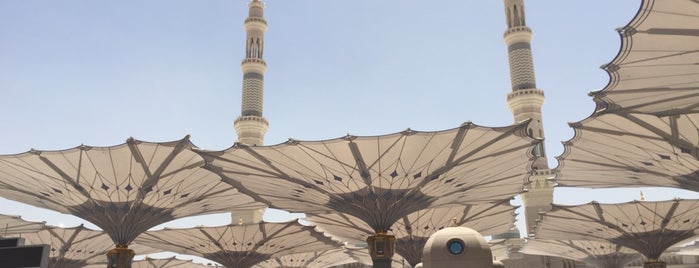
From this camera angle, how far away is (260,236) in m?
44.2

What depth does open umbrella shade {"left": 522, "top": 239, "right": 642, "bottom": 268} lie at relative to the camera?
50.2 metres

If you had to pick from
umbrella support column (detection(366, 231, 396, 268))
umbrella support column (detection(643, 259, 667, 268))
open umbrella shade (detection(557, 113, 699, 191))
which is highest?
open umbrella shade (detection(557, 113, 699, 191))

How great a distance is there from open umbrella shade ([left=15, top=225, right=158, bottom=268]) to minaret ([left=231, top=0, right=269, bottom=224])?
1488cm

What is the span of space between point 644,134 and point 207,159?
2044 cm

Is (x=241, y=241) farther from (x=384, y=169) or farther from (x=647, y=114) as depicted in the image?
(x=647, y=114)

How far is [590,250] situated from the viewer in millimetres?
51250

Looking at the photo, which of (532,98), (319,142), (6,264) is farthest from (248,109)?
(6,264)

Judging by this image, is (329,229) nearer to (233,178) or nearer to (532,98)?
(233,178)

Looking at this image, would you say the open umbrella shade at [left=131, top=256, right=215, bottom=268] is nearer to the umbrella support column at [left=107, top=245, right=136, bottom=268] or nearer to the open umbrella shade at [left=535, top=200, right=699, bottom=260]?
the umbrella support column at [left=107, top=245, right=136, bottom=268]

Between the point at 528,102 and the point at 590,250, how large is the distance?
15.3 m

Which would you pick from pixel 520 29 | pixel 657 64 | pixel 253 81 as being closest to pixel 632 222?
pixel 657 64

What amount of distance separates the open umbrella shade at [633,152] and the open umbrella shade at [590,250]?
19.6 metres

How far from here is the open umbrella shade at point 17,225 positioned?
3912 centimetres

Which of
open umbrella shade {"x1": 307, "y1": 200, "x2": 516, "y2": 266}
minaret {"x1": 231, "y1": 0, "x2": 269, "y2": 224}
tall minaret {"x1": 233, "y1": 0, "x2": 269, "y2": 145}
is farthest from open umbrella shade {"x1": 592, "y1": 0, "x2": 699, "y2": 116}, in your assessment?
tall minaret {"x1": 233, "y1": 0, "x2": 269, "y2": 145}
